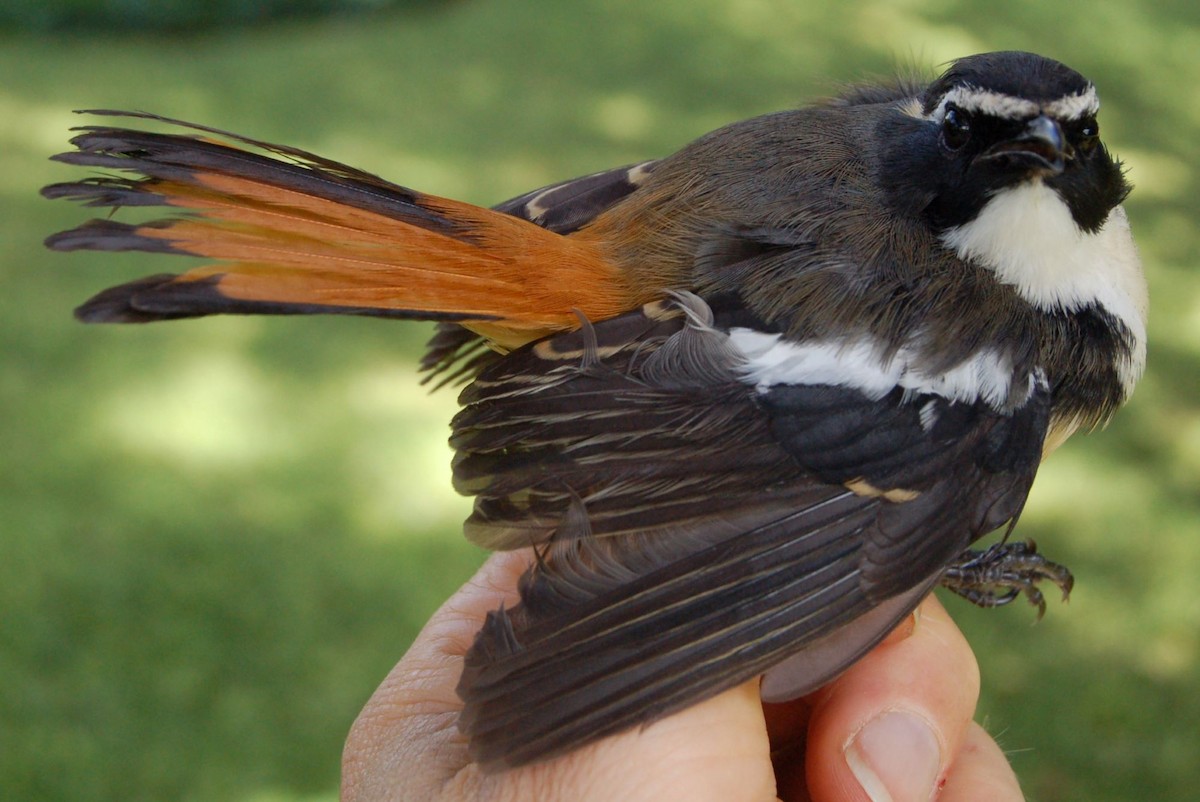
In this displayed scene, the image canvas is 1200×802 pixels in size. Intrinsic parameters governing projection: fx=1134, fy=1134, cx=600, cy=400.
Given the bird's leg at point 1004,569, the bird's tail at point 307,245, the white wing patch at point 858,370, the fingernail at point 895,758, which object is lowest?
the fingernail at point 895,758

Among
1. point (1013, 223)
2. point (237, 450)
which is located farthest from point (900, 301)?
point (237, 450)

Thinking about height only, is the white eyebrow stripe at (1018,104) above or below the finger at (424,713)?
above

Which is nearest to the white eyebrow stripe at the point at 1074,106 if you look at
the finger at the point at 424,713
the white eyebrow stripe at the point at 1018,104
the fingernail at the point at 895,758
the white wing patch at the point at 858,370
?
the white eyebrow stripe at the point at 1018,104

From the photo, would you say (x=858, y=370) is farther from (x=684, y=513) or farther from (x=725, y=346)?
(x=684, y=513)

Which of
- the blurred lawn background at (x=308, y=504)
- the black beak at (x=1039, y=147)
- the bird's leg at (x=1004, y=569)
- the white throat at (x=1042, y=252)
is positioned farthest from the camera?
the blurred lawn background at (x=308, y=504)

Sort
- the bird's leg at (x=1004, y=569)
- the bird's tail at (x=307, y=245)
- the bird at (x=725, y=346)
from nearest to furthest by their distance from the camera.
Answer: the bird's tail at (x=307, y=245) → the bird at (x=725, y=346) → the bird's leg at (x=1004, y=569)

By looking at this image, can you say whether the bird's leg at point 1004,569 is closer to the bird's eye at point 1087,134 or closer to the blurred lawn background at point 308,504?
the bird's eye at point 1087,134

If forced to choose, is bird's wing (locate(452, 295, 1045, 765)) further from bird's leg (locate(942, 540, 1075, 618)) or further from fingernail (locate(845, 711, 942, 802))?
bird's leg (locate(942, 540, 1075, 618))
